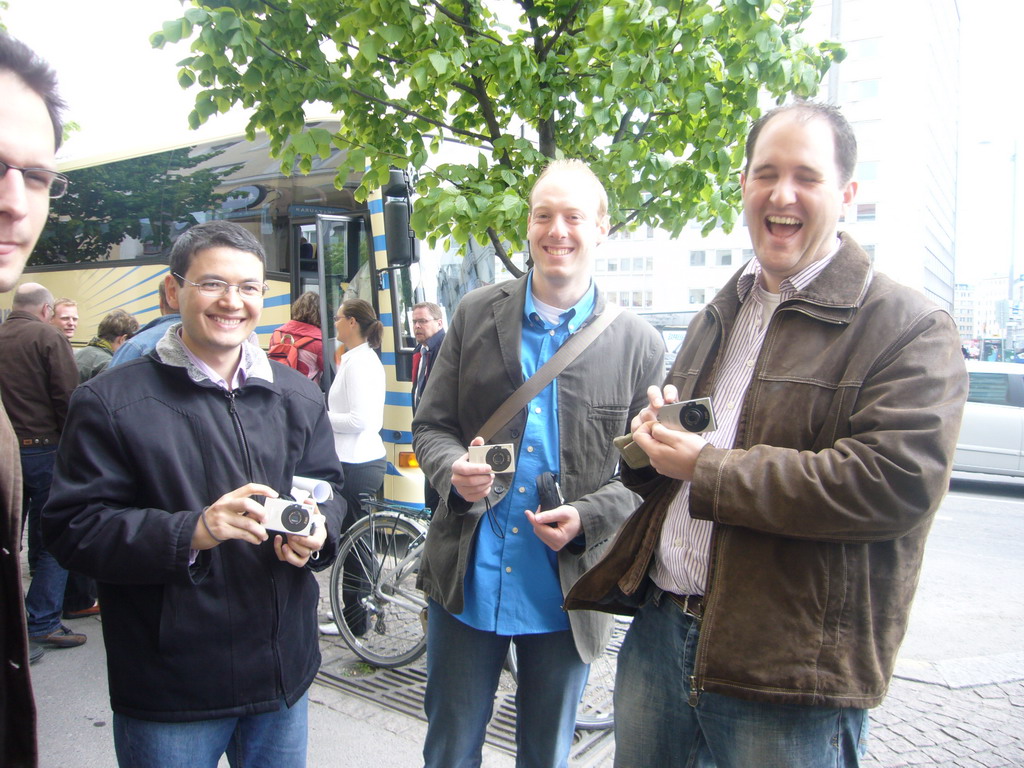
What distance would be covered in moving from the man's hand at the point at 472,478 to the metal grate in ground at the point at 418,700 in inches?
74.4

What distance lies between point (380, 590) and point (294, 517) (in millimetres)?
2771

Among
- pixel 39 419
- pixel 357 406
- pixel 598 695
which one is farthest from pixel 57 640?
pixel 598 695

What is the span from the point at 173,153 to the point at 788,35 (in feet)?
24.4

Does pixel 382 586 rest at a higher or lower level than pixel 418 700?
higher

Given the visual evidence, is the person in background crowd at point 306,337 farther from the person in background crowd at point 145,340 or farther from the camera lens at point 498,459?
the camera lens at point 498,459

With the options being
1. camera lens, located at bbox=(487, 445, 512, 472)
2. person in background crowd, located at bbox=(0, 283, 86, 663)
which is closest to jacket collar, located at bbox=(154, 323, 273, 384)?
camera lens, located at bbox=(487, 445, 512, 472)

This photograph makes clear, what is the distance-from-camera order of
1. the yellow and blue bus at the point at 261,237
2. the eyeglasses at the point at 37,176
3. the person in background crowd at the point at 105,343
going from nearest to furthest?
the eyeglasses at the point at 37,176, the person in background crowd at the point at 105,343, the yellow and blue bus at the point at 261,237

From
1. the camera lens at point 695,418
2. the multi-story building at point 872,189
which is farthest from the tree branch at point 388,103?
the multi-story building at point 872,189

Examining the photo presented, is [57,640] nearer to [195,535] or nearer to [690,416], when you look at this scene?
[195,535]

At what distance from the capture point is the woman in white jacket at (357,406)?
4.89 m

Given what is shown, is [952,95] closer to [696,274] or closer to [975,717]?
[696,274]

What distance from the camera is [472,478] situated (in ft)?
6.68

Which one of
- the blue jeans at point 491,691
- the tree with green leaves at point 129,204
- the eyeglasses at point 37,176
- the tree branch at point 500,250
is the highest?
the tree with green leaves at point 129,204

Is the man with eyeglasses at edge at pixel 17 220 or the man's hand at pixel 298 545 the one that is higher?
the man with eyeglasses at edge at pixel 17 220
